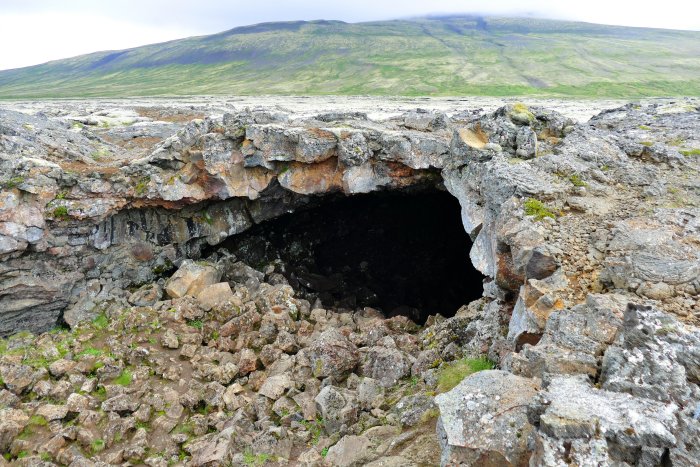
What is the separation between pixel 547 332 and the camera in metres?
8.97

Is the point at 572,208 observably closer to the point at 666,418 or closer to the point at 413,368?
the point at 413,368

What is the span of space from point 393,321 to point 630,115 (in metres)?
15.0

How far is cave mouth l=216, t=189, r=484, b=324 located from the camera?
26.1m

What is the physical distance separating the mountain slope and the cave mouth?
6913 cm

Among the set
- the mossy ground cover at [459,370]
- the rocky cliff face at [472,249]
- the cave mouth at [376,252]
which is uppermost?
the rocky cliff face at [472,249]

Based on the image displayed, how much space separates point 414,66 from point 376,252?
11514 centimetres

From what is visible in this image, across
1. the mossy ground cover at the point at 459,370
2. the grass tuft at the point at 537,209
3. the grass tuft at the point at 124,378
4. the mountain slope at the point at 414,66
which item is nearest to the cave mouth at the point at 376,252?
the grass tuft at the point at 124,378

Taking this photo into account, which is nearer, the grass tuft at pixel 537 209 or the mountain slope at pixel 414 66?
the grass tuft at pixel 537 209

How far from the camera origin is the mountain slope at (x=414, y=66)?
343 feet

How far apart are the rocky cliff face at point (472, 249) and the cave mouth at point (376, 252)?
8.77 feet

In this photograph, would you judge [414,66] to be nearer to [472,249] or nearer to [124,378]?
[472,249]

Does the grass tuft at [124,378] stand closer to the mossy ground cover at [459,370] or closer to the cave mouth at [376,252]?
the cave mouth at [376,252]

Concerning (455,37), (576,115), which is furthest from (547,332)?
(455,37)

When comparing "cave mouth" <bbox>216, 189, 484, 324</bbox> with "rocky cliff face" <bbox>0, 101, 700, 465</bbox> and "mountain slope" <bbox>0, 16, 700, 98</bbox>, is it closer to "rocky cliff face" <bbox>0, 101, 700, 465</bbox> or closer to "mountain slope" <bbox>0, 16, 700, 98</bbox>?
"rocky cliff face" <bbox>0, 101, 700, 465</bbox>
